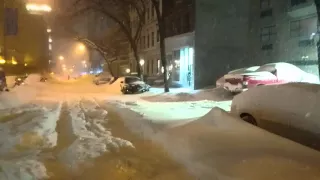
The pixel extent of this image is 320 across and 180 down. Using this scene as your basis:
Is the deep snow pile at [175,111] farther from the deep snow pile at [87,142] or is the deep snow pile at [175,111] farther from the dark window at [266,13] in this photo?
the dark window at [266,13]

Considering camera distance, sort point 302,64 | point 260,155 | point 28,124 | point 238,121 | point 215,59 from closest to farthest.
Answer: point 260,155 < point 238,121 < point 28,124 < point 302,64 < point 215,59

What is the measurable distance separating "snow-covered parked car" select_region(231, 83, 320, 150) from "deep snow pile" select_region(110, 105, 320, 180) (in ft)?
2.28

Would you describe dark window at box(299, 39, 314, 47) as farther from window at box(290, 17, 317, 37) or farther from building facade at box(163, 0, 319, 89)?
building facade at box(163, 0, 319, 89)

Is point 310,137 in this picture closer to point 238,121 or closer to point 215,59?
point 238,121

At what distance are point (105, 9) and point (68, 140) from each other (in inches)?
1234

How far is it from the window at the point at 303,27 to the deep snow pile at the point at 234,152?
819 inches

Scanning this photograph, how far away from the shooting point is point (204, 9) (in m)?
33.0

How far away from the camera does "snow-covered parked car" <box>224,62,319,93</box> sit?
67.3ft

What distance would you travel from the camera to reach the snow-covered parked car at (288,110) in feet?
25.6

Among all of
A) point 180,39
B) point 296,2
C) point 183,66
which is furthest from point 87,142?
Result: point 180,39

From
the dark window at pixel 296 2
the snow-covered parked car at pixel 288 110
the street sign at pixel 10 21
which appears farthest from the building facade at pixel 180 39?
the snow-covered parked car at pixel 288 110

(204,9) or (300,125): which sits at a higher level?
(204,9)

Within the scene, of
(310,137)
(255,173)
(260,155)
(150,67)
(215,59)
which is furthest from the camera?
(150,67)

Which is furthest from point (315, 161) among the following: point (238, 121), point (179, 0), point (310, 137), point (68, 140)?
point (179, 0)
